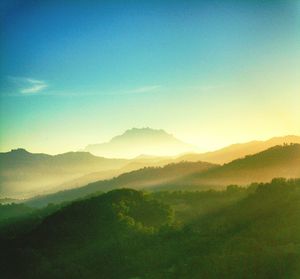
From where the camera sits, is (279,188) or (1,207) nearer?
(279,188)

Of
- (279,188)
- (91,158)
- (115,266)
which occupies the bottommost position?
(115,266)

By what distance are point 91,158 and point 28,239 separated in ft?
533

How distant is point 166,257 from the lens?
35.6 ft

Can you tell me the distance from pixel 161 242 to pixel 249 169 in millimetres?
24637

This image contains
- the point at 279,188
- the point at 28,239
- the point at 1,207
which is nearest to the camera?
the point at 279,188

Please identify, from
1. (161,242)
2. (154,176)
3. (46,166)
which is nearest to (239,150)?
(154,176)

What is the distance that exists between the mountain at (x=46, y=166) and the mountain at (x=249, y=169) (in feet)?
354

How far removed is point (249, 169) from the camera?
36094 mm

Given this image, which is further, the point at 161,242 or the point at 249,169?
the point at 249,169

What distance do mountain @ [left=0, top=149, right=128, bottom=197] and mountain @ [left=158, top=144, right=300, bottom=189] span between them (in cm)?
10793

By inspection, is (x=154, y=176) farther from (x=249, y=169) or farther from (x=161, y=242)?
(x=161, y=242)

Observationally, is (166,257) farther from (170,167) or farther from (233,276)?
(170,167)

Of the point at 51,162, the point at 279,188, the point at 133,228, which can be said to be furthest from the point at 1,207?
the point at 51,162

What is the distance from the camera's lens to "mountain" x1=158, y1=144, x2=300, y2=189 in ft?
109
